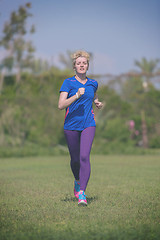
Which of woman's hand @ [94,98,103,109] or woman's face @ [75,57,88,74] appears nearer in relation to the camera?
woman's face @ [75,57,88,74]

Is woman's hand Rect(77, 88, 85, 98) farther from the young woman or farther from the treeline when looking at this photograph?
the treeline

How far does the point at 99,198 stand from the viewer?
22.3 ft

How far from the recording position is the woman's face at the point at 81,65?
20.8 feet

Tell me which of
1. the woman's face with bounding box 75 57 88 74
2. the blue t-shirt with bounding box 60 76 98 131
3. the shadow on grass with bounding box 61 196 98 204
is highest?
the woman's face with bounding box 75 57 88 74

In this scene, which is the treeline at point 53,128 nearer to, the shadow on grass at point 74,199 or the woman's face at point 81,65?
the shadow on grass at point 74,199

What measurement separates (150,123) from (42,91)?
24.2 ft

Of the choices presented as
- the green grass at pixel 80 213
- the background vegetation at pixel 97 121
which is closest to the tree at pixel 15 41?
the background vegetation at pixel 97 121

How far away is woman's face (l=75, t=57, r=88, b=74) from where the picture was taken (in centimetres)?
635

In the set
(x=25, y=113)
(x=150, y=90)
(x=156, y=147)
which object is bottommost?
(x=156, y=147)

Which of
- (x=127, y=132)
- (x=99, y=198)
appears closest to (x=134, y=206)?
(x=99, y=198)

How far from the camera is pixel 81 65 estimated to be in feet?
20.9

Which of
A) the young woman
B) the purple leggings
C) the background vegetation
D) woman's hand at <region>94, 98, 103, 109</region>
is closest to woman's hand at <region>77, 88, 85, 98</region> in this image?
the young woman

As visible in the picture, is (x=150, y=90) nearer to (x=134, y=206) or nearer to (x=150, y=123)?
(x=150, y=123)

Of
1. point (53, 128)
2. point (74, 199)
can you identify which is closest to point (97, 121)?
point (53, 128)
